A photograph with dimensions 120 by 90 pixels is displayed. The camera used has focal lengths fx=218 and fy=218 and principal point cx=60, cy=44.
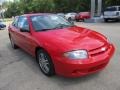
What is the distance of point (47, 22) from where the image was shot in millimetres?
6152

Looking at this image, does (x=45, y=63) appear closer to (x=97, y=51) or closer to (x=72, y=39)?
(x=72, y=39)

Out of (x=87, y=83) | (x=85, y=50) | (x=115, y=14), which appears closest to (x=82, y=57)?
(x=85, y=50)

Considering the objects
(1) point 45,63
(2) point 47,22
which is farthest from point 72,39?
(2) point 47,22

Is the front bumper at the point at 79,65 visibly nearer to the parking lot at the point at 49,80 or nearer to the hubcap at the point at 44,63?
the parking lot at the point at 49,80

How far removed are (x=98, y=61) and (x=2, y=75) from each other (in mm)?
2565

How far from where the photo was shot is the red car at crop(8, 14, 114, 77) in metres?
4.45

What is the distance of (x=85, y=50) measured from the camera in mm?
4508

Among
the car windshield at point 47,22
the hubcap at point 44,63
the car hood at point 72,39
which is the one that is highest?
the car windshield at point 47,22

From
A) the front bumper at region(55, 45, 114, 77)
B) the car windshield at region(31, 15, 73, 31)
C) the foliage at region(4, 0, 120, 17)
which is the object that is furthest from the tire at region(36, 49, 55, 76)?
the foliage at region(4, 0, 120, 17)

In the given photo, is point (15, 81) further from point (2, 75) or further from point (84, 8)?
point (84, 8)

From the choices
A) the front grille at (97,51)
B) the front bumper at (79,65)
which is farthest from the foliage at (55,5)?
the front bumper at (79,65)

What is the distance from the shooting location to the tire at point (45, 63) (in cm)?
494

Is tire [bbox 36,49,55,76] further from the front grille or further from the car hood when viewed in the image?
the front grille

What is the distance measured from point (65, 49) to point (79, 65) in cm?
45
